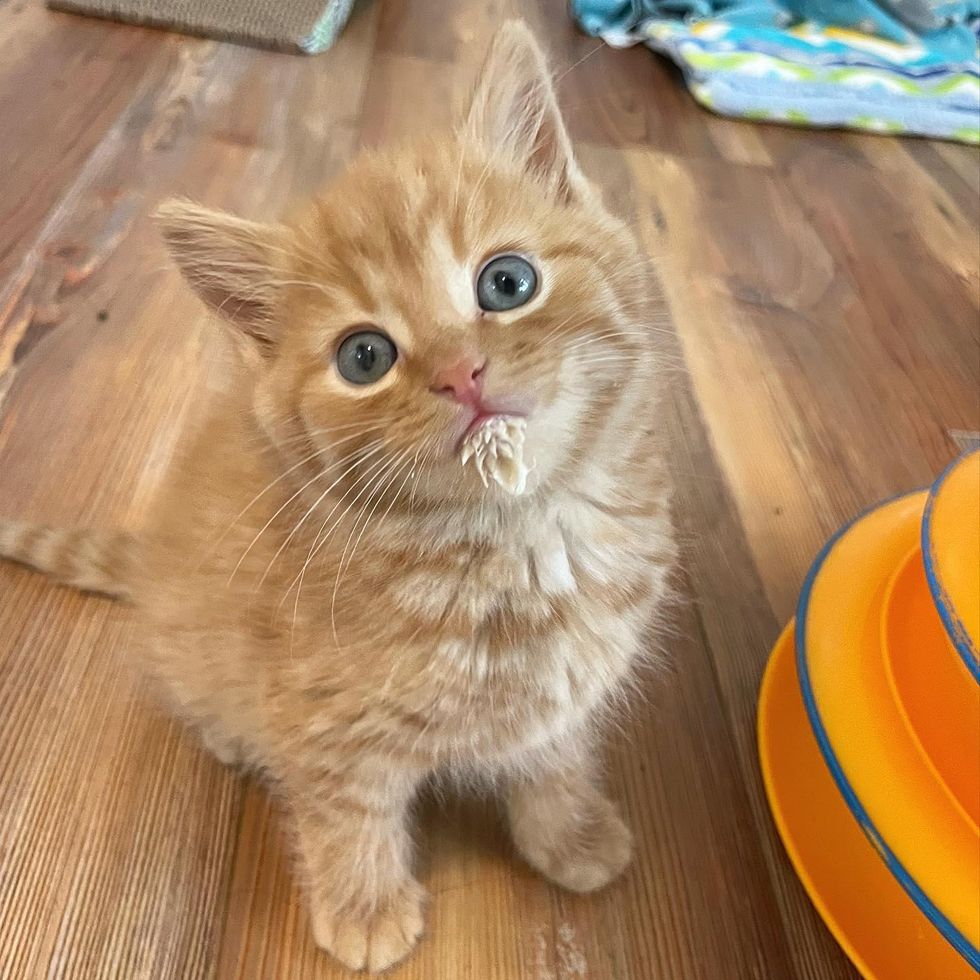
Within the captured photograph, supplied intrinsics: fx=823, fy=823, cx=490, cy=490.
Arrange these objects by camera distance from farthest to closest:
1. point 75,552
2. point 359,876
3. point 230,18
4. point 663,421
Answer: point 230,18 < point 663,421 < point 75,552 < point 359,876

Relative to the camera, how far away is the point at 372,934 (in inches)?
31.5

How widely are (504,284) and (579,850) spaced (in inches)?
22.9

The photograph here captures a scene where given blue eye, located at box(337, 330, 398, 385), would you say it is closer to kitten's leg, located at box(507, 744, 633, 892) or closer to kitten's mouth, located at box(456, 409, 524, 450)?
kitten's mouth, located at box(456, 409, 524, 450)

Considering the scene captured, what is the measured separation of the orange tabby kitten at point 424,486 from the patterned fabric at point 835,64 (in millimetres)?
1586

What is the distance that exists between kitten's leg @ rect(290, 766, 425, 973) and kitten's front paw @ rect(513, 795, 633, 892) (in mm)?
129

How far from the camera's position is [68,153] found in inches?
64.1

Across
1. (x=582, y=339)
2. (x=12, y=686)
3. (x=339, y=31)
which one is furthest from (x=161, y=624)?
(x=339, y=31)

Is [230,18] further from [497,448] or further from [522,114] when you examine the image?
[497,448]

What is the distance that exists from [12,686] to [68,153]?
1.16 metres

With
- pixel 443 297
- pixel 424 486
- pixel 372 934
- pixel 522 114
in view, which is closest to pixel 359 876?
pixel 372 934

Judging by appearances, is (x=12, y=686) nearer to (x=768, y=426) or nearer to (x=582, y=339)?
(x=582, y=339)

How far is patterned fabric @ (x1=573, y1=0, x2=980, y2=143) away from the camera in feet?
6.73

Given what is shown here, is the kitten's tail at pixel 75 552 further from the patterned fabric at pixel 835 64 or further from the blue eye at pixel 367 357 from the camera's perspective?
the patterned fabric at pixel 835 64

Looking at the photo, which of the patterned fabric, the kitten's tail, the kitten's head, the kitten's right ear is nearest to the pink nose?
the kitten's head
